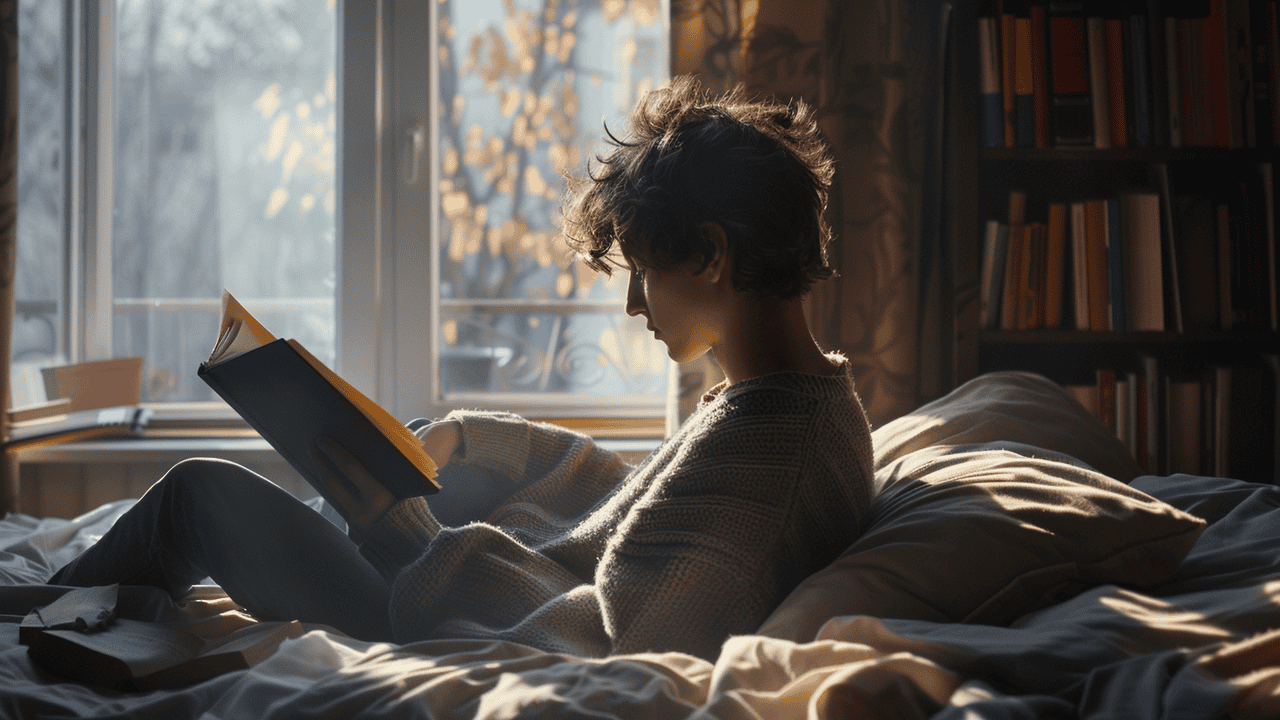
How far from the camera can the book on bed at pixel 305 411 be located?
2.63ft

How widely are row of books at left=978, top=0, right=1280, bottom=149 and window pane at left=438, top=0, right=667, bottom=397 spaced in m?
0.79

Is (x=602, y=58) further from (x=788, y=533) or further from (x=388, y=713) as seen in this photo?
(x=388, y=713)

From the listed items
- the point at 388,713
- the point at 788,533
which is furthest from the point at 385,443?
the point at 788,533

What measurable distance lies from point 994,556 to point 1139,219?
1.29 m

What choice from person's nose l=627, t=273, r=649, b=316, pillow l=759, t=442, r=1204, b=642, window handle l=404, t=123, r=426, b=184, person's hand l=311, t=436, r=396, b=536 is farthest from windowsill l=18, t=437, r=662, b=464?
pillow l=759, t=442, r=1204, b=642

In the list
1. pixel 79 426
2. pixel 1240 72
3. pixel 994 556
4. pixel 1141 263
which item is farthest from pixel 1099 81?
pixel 79 426

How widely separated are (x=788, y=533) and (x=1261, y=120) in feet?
5.22

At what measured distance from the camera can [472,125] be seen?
6.82 ft

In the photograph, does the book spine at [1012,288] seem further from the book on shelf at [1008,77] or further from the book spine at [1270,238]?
the book spine at [1270,238]

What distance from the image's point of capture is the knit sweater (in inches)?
30.0

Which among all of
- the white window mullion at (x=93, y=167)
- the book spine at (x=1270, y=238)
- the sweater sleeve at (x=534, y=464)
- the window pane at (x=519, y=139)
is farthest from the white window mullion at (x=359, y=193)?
the book spine at (x=1270, y=238)

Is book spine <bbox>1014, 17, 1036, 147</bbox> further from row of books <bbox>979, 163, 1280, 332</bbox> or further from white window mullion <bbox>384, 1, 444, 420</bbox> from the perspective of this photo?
white window mullion <bbox>384, 1, 444, 420</bbox>

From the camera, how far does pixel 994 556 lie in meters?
0.74

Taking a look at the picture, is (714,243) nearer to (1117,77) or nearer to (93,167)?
(1117,77)
